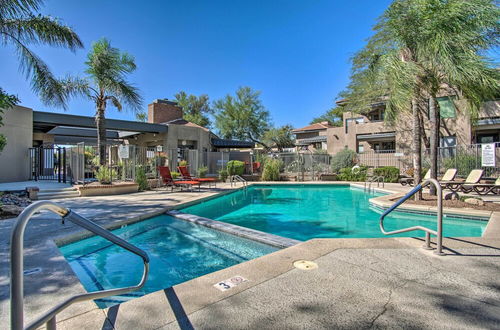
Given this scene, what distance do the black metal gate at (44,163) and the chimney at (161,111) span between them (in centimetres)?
757

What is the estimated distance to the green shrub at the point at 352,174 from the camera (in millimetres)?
19297

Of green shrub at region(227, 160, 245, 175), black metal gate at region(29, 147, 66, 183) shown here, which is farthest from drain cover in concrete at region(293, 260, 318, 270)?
green shrub at region(227, 160, 245, 175)

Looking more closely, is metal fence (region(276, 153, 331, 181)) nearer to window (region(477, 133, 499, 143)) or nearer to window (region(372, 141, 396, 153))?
window (region(372, 141, 396, 153))

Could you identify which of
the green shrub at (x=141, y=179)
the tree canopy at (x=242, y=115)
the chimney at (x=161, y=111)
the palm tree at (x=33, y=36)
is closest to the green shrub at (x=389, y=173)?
the green shrub at (x=141, y=179)

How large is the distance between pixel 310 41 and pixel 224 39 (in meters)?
7.14

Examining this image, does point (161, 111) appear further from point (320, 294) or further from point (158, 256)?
point (320, 294)

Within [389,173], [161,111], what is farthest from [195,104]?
[389,173]

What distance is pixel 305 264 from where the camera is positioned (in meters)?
3.47

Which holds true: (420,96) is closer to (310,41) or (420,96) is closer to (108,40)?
(108,40)

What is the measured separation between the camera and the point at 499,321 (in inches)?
86.7

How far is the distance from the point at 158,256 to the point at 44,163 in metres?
15.5

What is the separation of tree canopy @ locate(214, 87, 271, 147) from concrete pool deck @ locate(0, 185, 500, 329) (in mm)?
37823

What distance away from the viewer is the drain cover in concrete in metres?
3.37

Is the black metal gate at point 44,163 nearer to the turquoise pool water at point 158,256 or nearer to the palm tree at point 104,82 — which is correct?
the palm tree at point 104,82
